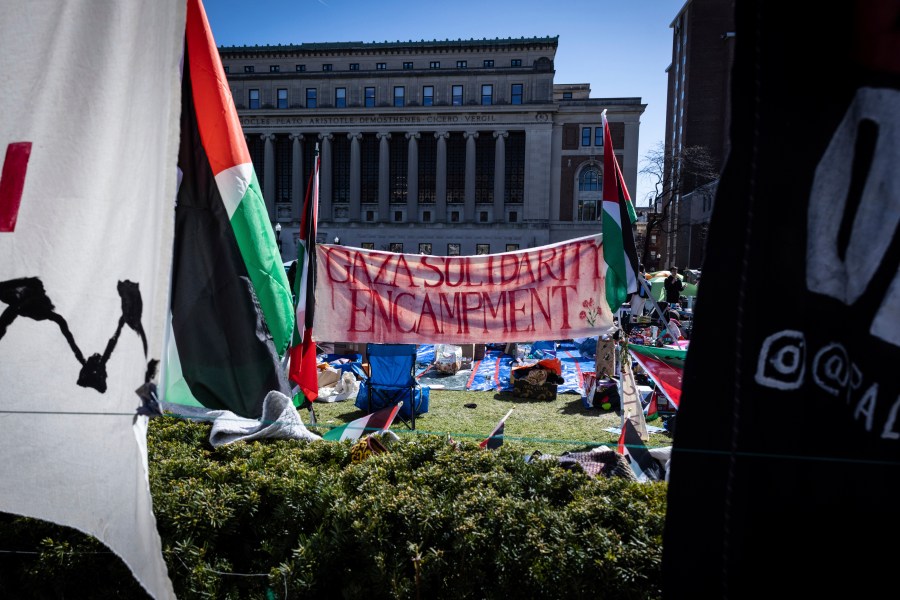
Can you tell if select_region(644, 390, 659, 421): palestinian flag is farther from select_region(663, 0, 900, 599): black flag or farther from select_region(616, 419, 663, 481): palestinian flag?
select_region(663, 0, 900, 599): black flag

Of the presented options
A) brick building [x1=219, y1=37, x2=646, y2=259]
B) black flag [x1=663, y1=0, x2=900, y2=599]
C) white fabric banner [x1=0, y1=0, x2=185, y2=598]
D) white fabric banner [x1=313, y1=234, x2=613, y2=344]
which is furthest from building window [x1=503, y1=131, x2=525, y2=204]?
black flag [x1=663, y1=0, x2=900, y2=599]

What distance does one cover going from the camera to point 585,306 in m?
6.68

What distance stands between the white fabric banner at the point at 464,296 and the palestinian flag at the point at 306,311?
33 centimetres

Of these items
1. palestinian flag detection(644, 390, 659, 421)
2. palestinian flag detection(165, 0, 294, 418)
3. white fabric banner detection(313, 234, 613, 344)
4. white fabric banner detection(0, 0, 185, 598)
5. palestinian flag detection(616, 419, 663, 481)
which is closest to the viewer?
white fabric banner detection(0, 0, 185, 598)

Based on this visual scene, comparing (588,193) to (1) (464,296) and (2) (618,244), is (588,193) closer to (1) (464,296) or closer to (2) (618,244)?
(2) (618,244)

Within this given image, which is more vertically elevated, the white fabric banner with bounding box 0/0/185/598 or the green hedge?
the white fabric banner with bounding box 0/0/185/598

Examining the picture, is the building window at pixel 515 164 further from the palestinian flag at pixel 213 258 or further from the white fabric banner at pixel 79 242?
the white fabric banner at pixel 79 242

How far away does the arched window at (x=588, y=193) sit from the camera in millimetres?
52719

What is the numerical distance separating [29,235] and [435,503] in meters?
2.42

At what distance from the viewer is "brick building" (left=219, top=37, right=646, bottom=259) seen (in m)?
52.6

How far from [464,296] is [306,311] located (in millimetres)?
1842

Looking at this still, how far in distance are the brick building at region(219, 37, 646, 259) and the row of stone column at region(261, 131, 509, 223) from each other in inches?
4.3

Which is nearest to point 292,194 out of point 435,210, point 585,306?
point 435,210

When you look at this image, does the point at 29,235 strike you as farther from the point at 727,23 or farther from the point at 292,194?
the point at 727,23
